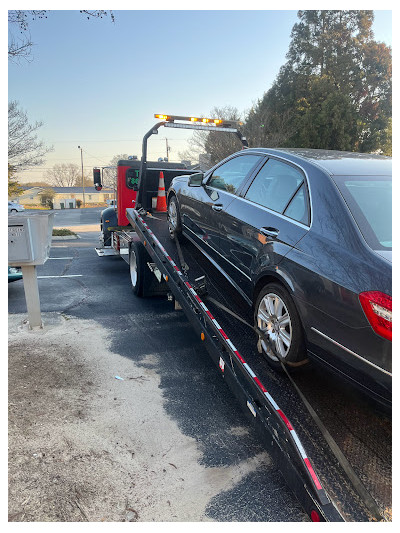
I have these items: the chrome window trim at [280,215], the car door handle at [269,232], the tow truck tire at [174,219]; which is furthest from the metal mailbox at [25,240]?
the car door handle at [269,232]

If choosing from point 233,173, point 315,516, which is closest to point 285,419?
point 315,516

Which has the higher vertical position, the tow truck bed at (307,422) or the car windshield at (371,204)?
the car windshield at (371,204)

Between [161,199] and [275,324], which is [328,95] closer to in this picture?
[161,199]

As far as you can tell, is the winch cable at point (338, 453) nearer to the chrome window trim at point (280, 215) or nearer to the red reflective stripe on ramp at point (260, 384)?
the red reflective stripe on ramp at point (260, 384)

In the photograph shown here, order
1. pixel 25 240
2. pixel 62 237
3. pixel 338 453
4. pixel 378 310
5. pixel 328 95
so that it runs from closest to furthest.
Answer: pixel 378 310
pixel 338 453
pixel 25 240
pixel 62 237
pixel 328 95

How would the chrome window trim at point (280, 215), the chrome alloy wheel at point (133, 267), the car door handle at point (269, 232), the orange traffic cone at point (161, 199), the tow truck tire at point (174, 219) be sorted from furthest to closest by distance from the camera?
1. the orange traffic cone at point (161, 199)
2. the chrome alloy wheel at point (133, 267)
3. the tow truck tire at point (174, 219)
4. the car door handle at point (269, 232)
5. the chrome window trim at point (280, 215)

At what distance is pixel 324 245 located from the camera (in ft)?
7.99

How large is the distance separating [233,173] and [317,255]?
180 cm

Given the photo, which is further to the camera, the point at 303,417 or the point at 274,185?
the point at 274,185

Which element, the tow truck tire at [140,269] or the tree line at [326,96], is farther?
the tree line at [326,96]

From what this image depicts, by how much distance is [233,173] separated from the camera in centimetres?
397

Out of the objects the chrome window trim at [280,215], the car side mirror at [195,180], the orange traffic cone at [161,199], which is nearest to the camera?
the chrome window trim at [280,215]

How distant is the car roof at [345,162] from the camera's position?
9.03ft

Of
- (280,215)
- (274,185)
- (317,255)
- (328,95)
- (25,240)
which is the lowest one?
(317,255)
